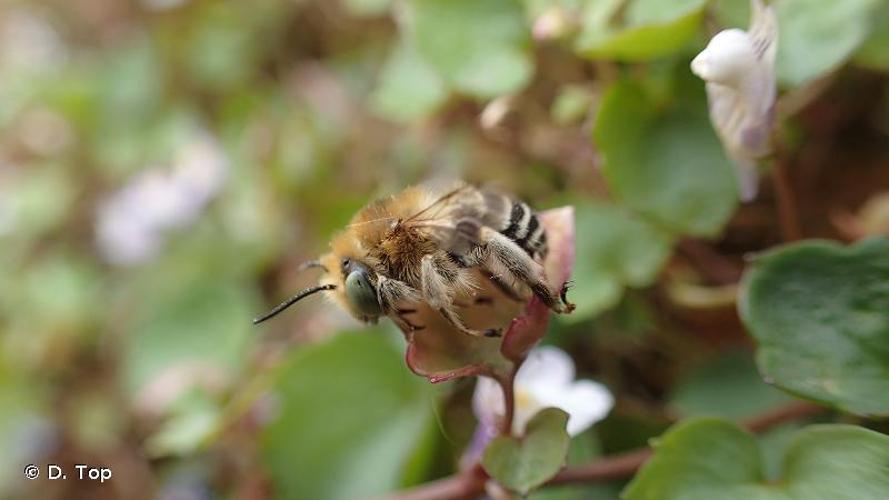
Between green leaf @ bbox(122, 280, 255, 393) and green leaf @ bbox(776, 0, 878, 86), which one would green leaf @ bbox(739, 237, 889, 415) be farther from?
green leaf @ bbox(122, 280, 255, 393)

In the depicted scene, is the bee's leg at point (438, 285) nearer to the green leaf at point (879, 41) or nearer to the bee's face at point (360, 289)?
the bee's face at point (360, 289)

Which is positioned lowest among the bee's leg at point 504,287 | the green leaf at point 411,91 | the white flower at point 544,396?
the white flower at point 544,396

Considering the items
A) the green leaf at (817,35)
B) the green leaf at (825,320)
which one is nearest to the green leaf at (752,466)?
the green leaf at (825,320)

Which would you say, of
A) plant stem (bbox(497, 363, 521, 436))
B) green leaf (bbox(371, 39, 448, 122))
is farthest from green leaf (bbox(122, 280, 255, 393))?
plant stem (bbox(497, 363, 521, 436))

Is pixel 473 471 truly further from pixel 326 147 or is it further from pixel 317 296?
pixel 326 147

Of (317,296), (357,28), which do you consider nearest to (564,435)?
(317,296)

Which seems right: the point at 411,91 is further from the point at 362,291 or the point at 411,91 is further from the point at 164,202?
the point at 164,202

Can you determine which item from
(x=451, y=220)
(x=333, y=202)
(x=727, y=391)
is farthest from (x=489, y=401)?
(x=333, y=202)
